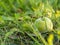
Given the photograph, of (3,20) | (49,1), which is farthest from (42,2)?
(3,20)

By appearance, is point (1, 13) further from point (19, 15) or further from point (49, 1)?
point (49, 1)

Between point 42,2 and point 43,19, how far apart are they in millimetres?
269

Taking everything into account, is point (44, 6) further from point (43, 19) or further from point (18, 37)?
point (18, 37)

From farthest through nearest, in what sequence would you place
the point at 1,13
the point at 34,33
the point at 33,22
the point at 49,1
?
the point at 49,1 < the point at 1,13 < the point at 33,22 < the point at 34,33

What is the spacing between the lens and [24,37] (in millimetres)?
1495

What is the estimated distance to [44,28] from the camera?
150 centimetres

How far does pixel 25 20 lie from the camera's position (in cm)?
159

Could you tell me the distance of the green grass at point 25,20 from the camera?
4.80ft

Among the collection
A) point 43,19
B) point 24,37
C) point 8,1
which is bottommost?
point 24,37

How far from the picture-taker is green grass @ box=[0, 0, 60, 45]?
4.80ft

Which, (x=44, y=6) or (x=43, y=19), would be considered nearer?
(x=43, y=19)

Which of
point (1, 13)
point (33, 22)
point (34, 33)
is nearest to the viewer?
point (34, 33)

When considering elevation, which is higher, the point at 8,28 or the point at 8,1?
the point at 8,1

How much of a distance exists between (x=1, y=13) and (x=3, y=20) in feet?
0.36
